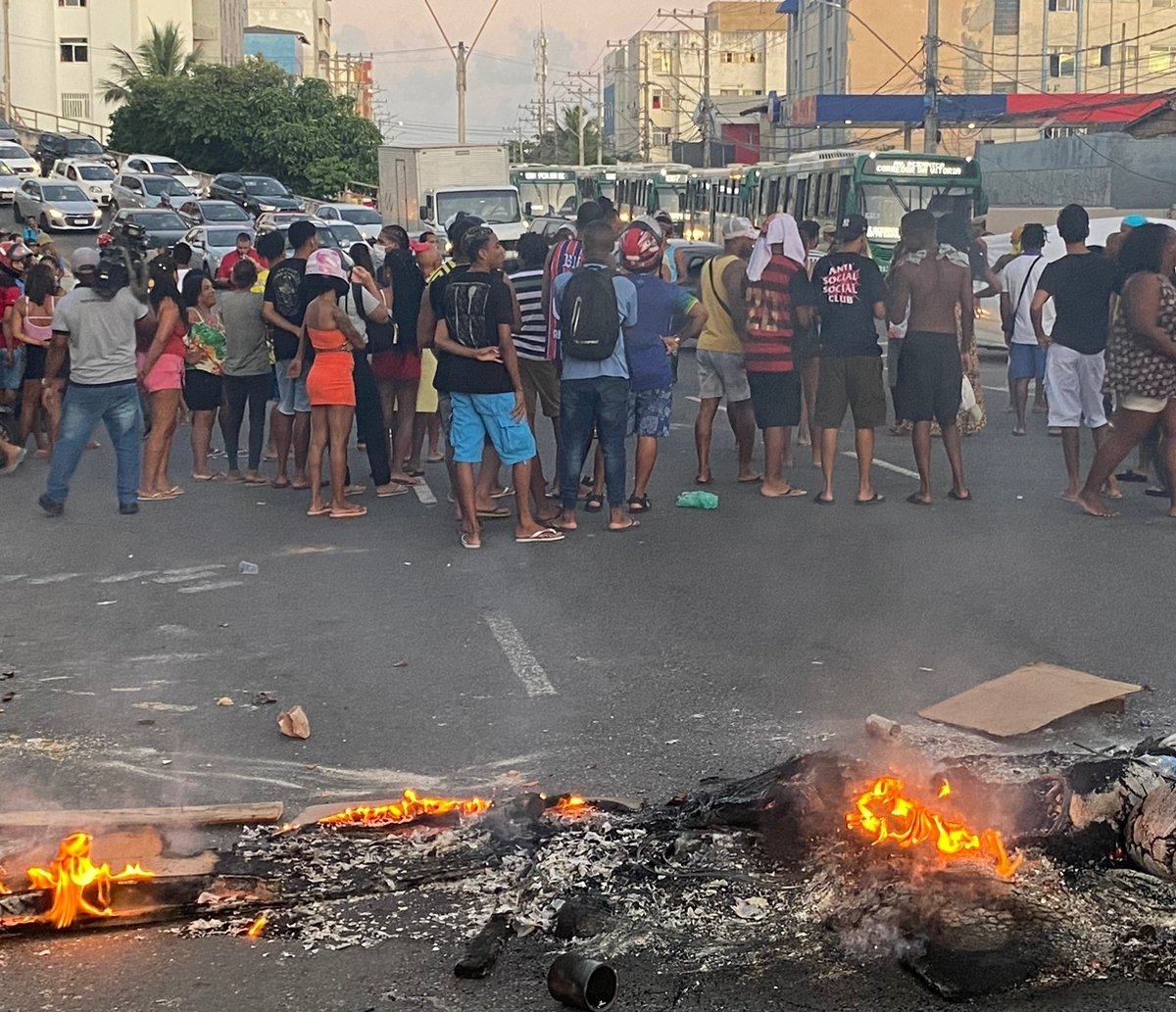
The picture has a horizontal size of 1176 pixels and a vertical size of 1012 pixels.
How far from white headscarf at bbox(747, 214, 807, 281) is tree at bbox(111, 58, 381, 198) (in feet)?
169

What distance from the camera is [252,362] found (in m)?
11.7

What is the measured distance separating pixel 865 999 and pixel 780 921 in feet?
1.48

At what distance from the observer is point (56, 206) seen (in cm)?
4188

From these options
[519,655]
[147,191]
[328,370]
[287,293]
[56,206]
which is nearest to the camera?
[519,655]

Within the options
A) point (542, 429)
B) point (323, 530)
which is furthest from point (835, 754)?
point (542, 429)

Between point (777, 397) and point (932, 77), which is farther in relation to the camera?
point (932, 77)

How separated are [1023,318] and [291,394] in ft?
20.5

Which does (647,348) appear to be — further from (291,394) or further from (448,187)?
(448,187)

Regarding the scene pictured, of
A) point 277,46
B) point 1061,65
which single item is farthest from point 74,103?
point 1061,65

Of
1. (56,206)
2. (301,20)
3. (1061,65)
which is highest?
(301,20)

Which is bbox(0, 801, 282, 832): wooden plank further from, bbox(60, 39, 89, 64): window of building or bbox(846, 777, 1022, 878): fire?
bbox(60, 39, 89, 64): window of building

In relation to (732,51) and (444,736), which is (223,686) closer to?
(444,736)

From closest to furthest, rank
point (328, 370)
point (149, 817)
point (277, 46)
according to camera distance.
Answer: point (149, 817) → point (328, 370) → point (277, 46)

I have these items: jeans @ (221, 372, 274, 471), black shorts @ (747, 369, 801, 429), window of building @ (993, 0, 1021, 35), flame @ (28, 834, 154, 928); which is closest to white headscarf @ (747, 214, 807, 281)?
black shorts @ (747, 369, 801, 429)
